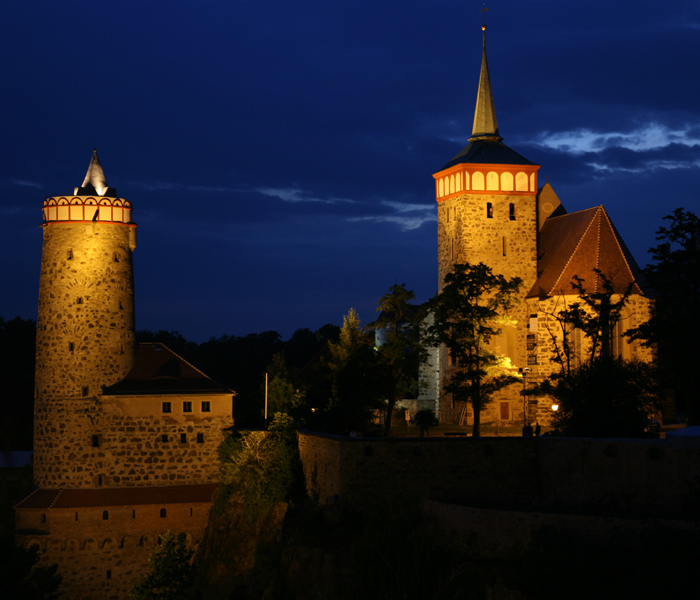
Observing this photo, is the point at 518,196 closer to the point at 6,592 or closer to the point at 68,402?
the point at 68,402

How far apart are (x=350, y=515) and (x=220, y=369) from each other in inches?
2085

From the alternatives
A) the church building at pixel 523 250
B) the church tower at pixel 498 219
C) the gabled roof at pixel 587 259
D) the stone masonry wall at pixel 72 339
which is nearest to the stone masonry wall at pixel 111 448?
the stone masonry wall at pixel 72 339

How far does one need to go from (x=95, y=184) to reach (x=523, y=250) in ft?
70.5

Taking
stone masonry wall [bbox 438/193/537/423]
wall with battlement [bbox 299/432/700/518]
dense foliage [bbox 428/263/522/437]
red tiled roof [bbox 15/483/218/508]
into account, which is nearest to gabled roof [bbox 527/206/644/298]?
stone masonry wall [bbox 438/193/537/423]

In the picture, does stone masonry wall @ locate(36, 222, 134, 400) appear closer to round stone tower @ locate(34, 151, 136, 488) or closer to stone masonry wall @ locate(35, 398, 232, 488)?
round stone tower @ locate(34, 151, 136, 488)

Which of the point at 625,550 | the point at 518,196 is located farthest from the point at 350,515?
the point at 518,196

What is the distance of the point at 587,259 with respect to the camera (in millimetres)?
49312

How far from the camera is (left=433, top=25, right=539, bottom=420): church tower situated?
52.4 metres

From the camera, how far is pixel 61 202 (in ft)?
144

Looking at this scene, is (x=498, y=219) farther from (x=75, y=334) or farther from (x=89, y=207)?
(x=75, y=334)

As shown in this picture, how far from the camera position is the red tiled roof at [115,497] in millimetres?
42469

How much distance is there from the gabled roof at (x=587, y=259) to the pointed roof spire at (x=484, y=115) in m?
6.83

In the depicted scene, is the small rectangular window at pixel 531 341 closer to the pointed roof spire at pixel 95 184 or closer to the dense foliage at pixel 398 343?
the dense foliage at pixel 398 343

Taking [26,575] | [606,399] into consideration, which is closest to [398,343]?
[606,399]
